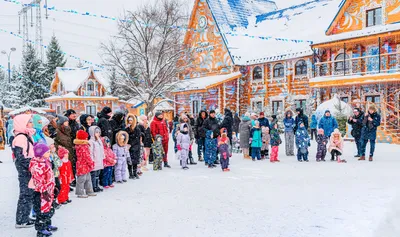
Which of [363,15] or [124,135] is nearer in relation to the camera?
[124,135]

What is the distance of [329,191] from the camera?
300 inches

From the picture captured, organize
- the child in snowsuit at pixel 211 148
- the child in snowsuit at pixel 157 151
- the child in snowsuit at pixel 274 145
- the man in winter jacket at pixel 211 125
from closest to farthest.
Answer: the child in snowsuit at pixel 157 151
the child in snowsuit at pixel 211 148
the man in winter jacket at pixel 211 125
the child in snowsuit at pixel 274 145

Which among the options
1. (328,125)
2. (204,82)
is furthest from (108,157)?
(204,82)

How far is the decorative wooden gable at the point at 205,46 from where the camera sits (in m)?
30.0

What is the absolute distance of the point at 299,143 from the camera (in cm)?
1256

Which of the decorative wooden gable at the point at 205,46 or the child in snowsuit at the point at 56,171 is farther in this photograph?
the decorative wooden gable at the point at 205,46

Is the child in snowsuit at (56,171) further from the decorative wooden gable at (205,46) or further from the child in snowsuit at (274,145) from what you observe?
the decorative wooden gable at (205,46)

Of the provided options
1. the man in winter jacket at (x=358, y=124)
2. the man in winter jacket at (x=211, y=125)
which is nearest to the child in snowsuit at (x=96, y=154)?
the man in winter jacket at (x=211, y=125)

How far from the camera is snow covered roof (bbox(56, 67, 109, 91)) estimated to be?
3925 centimetres

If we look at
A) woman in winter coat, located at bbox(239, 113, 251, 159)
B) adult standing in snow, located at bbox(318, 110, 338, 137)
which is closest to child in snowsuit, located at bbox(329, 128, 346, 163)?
adult standing in snow, located at bbox(318, 110, 338, 137)

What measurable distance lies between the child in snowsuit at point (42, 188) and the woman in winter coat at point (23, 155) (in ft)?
0.55

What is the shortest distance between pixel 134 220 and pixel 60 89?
37.3m

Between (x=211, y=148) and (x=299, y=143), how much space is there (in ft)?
9.83

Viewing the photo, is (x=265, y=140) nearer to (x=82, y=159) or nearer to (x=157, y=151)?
(x=157, y=151)
